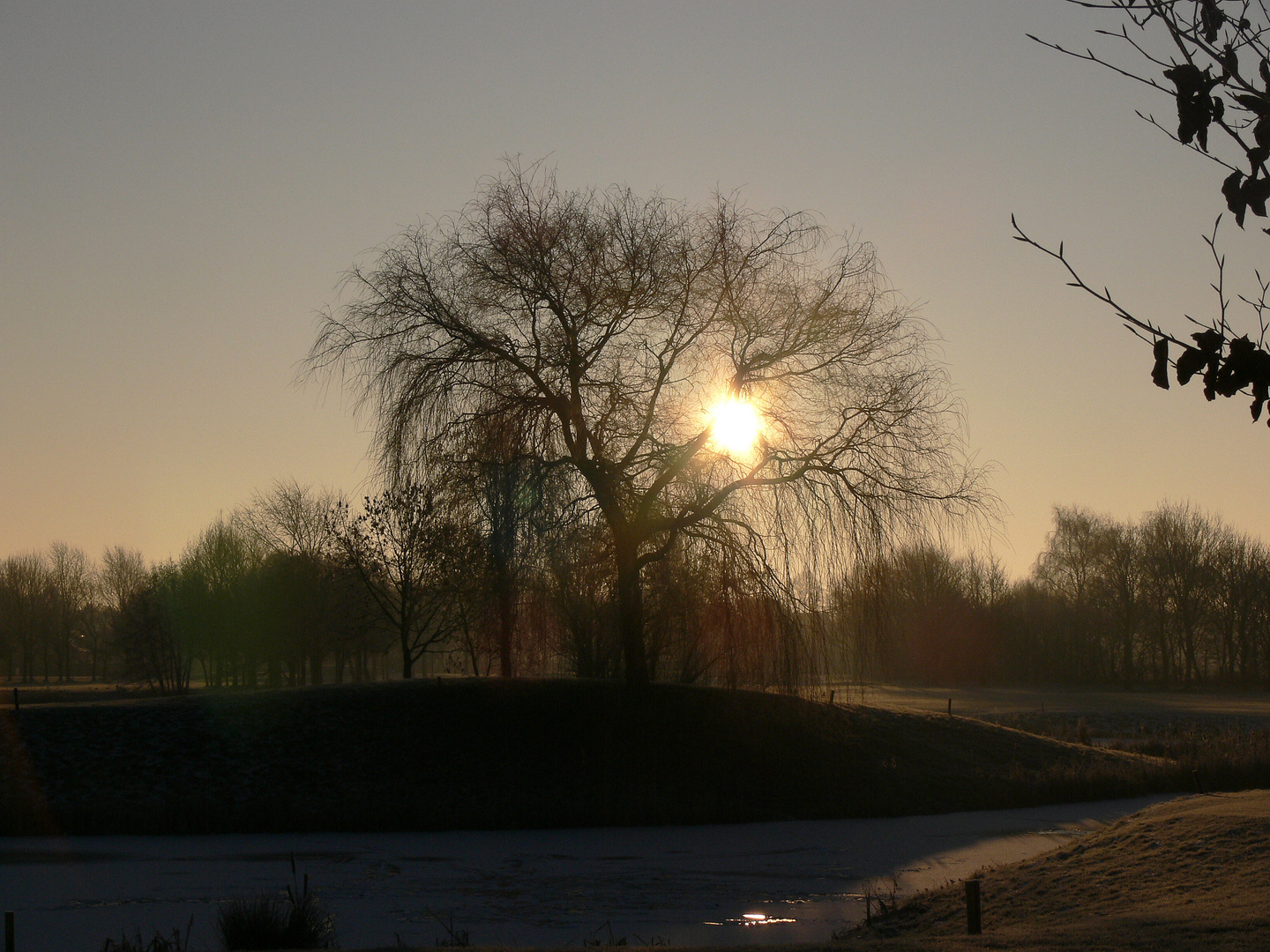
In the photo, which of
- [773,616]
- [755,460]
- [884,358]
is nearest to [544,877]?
[773,616]

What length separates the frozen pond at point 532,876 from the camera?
1048 cm

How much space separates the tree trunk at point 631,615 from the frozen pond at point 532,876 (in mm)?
3916

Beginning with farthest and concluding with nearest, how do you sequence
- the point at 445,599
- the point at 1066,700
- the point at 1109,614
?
1. the point at 1109,614
2. the point at 1066,700
3. the point at 445,599

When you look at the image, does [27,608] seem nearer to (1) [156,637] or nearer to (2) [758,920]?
(1) [156,637]

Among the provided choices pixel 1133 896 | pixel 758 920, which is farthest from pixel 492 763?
pixel 1133 896

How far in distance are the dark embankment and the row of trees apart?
40374 millimetres

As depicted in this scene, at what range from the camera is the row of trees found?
66.6 meters

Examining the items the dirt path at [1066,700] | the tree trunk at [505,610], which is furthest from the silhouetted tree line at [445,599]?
the dirt path at [1066,700]

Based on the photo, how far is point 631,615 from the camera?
19.7 m

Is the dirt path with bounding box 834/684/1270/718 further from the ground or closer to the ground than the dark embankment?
closer to the ground

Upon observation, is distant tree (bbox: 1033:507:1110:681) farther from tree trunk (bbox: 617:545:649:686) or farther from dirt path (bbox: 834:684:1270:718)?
tree trunk (bbox: 617:545:649:686)

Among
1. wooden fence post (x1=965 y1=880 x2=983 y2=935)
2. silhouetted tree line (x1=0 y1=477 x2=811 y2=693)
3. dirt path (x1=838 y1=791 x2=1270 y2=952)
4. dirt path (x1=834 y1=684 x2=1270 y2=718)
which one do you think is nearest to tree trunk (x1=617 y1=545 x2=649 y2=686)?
silhouetted tree line (x1=0 y1=477 x2=811 y2=693)

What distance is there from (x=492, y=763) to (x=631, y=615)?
11.5 feet

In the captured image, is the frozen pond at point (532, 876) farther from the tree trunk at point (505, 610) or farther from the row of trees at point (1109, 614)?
the row of trees at point (1109, 614)
